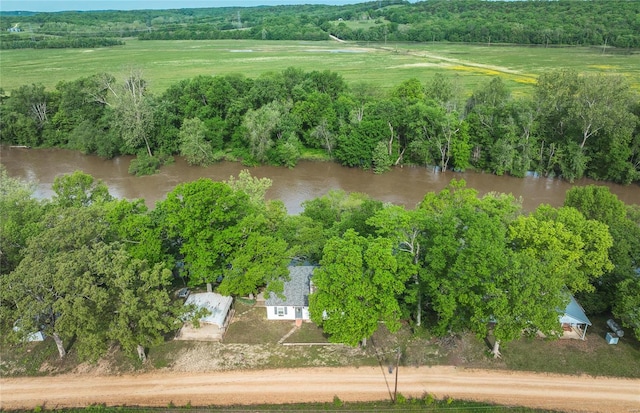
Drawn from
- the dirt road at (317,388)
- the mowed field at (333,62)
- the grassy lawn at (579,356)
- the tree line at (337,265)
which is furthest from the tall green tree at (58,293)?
the mowed field at (333,62)

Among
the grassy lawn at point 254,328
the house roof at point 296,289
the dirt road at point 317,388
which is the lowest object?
the dirt road at point 317,388

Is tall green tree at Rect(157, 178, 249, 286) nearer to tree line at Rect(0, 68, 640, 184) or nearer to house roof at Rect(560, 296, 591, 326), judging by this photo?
house roof at Rect(560, 296, 591, 326)

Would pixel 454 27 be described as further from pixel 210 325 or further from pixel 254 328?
pixel 210 325

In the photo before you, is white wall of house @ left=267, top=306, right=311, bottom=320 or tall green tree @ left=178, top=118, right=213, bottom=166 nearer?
white wall of house @ left=267, top=306, right=311, bottom=320

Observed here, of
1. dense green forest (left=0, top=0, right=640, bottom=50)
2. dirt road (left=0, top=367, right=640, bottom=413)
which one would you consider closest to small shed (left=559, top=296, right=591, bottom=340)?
dirt road (left=0, top=367, right=640, bottom=413)

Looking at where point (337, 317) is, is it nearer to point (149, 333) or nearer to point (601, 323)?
point (149, 333)

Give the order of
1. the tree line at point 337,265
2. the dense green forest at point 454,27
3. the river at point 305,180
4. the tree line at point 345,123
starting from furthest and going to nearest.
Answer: the dense green forest at point 454,27 → the tree line at point 345,123 → the river at point 305,180 → the tree line at point 337,265

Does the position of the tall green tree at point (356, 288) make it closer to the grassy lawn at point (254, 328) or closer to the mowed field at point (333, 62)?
the grassy lawn at point (254, 328)
